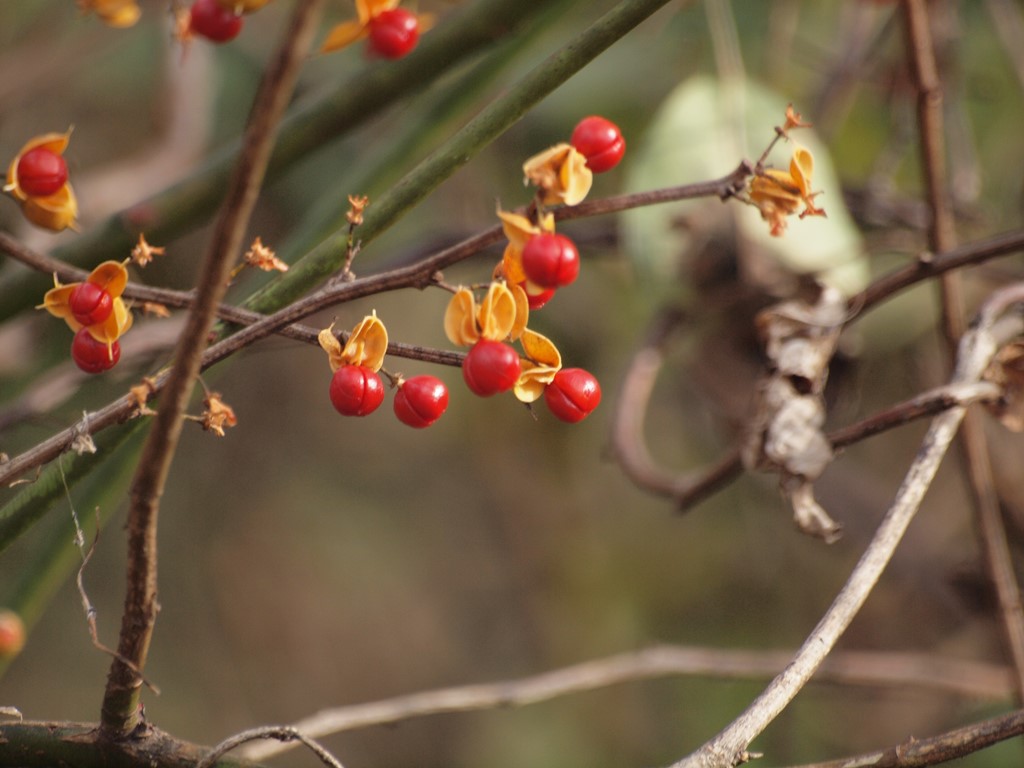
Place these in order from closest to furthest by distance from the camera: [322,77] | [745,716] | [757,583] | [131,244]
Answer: [745,716] → [131,244] → [322,77] → [757,583]

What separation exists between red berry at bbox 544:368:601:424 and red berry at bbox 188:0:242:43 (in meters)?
0.25

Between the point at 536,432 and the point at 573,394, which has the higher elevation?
the point at 536,432

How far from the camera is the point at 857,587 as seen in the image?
468 millimetres

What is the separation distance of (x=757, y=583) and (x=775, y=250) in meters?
0.90

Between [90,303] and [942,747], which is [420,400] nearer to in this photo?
[90,303]

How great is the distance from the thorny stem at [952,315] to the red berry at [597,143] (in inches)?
13.6

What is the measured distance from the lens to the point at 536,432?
71.4 inches

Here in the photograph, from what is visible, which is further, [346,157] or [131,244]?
[346,157]

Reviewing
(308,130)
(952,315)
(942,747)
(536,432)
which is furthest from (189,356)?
(536,432)

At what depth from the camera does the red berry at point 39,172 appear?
421mm

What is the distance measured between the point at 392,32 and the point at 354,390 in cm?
21

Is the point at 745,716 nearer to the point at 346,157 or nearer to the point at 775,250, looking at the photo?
the point at 775,250

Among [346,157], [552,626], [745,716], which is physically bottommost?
[745,716]

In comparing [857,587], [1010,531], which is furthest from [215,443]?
[857,587]
